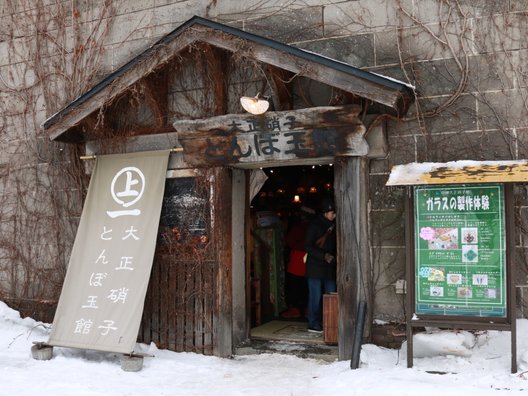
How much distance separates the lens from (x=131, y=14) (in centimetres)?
940

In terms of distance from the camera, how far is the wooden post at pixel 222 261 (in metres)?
8.02

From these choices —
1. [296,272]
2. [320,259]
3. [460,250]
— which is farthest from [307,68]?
[296,272]

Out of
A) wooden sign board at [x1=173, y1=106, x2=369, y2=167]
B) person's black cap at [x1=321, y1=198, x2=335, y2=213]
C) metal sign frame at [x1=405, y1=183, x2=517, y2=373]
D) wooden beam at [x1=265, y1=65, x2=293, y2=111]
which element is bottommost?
metal sign frame at [x1=405, y1=183, x2=517, y2=373]

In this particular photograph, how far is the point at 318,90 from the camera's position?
801 cm

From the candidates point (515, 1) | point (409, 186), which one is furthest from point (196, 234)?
point (515, 1)

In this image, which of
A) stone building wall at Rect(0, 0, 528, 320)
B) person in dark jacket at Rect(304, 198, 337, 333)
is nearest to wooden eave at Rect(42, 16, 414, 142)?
stone building wall at Rect(0, 0, 528, 320)

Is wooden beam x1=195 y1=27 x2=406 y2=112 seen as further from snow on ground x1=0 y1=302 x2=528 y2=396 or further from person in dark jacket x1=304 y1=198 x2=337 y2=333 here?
snow on ground x1=0 y1=302 x2=528 y2=396

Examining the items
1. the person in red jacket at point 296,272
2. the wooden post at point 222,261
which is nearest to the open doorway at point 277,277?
the person in red jacket at point 296,272

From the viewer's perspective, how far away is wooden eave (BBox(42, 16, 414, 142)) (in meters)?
6.82

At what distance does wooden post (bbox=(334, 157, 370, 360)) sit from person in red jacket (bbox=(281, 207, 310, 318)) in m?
2.81

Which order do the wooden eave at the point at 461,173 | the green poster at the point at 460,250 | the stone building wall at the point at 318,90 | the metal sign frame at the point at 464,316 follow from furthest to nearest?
the stone building wall at the point at 318,90 → the green poster at the point at 460,250 → the metal sign frame at the point at 464,316 → the wooden eave at the point at 461,173

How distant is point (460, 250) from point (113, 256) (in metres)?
4.71

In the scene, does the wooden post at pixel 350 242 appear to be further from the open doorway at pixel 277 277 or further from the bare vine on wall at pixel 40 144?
the bare vine on wall at pixel 40 144

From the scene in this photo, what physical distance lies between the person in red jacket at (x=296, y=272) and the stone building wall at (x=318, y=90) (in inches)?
121
